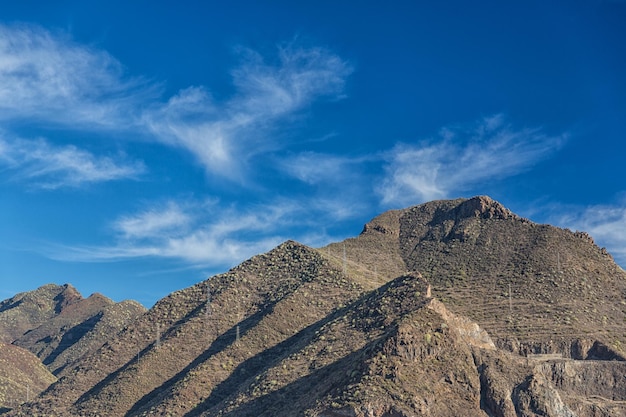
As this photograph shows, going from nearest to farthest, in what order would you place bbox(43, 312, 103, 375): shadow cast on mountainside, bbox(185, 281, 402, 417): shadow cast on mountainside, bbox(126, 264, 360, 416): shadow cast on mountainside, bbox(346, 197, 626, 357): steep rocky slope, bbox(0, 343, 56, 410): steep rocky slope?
bbox(185, 281, 402, 417): shadow cast on mountainside
bbox(126, 264, 360, 416): shadow cast on mountainside
bbox(346, 197, 626, 357): steep rocky slope
bbox(0, 343, 56, 410): steep rocky slope
bbox(43, 312, 103, 375): shadow cast on mountainside

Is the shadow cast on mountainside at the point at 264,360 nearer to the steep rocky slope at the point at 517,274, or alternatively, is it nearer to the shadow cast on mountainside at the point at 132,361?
the shadow cast on mountainside at the point at 132,361

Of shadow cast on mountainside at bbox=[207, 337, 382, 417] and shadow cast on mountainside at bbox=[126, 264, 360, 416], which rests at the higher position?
shadow cast on mountainside at bbox=[126, 264, 360, 416]

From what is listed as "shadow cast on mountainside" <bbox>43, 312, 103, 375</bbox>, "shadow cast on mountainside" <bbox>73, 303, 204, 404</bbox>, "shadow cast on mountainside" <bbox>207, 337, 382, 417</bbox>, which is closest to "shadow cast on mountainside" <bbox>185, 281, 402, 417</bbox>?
"shadow cast on mountainside" <bbox>207, 337, 382, 417</bbox>

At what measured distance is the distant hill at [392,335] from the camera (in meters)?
72.8

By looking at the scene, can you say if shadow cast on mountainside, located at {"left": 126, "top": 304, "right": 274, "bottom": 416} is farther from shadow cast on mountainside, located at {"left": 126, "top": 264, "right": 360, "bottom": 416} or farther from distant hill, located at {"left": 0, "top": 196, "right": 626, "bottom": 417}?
distant hill, located at {"left": 0, "top": 196, "right": 626, "bottom": 417}

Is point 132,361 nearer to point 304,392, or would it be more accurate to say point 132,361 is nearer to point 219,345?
point 219,345

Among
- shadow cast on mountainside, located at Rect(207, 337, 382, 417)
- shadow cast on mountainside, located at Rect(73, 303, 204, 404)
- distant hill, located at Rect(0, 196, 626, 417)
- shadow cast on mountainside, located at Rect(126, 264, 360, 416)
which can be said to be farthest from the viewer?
shadow cast on mountainside, located at Rect(73, 303, 204, 404)

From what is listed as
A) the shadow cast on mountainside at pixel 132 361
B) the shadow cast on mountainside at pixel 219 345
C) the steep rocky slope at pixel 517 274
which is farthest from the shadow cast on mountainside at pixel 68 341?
the shadow cast on mountainside at pixel 219 345

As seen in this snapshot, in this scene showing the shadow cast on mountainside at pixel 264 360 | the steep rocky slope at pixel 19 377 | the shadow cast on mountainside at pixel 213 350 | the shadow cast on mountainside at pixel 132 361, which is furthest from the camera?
the steep rocky slope at pixel 19 377

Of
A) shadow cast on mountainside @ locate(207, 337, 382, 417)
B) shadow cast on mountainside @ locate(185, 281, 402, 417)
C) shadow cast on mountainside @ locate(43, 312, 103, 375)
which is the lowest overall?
shadow cast on mountainside @ locate(207, 337, 382, 417)

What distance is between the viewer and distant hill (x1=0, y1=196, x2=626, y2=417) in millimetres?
72812

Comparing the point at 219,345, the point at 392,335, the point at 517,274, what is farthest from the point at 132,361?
the point at 517,274

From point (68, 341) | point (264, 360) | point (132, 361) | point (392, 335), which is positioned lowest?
point (392, 335)

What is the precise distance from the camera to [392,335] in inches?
2889
